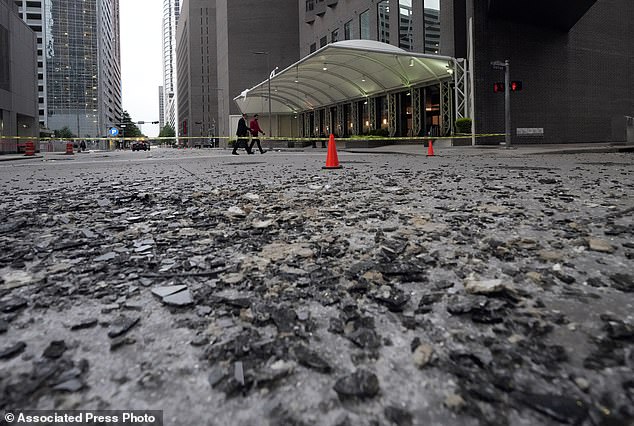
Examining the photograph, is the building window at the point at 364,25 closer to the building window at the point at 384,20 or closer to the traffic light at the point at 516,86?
the building window at the point at 384,20

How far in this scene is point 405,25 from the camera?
34.8 m

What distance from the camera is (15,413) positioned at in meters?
1.21

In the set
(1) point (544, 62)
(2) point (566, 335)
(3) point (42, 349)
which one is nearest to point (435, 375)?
(2) point (566, 335)

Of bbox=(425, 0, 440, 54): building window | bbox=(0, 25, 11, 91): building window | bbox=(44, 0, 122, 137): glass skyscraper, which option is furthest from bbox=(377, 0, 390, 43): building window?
bbox=(44, 0, 122, 137): glass skyscraper

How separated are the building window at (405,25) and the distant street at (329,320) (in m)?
34.0

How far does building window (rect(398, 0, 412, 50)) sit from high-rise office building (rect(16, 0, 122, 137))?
96735 mm

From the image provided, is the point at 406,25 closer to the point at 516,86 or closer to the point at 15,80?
the point at 516,86

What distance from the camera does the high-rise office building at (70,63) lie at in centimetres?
11269

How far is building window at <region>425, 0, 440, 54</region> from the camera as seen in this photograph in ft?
102

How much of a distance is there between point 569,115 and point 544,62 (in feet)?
13.2

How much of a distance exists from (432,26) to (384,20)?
7.23 metres

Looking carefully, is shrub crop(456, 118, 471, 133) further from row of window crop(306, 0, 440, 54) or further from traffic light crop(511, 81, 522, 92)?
row of window crop(306, 0, 440, 54)

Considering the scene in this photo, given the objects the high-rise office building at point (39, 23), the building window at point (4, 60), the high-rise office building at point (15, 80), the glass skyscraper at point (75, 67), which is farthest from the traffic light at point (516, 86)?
the glass skyscraper at point (75, 67)

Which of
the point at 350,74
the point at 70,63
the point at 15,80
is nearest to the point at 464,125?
the point at 350,74
